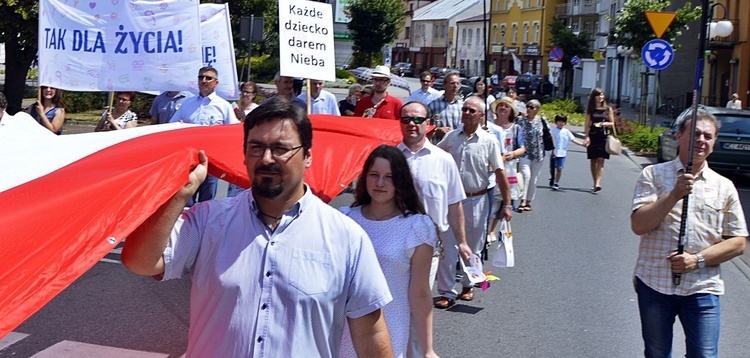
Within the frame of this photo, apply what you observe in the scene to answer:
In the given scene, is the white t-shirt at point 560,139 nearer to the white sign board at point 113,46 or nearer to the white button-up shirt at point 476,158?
the white button-up shirt at point 476,158

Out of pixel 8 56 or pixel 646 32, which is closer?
pixel 8 56

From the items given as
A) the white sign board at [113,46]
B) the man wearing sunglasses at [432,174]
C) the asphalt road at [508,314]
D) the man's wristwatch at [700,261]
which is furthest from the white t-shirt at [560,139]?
the man's wristwatch at [700,261]

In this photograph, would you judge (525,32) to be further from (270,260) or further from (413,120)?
(270,260)

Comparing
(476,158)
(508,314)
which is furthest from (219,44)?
(508,314)

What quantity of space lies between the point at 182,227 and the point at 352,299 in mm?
597

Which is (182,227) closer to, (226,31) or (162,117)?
(162,117)

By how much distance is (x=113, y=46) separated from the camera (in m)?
8.53

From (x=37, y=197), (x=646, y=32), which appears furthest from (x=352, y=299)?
(x=646, y=32)

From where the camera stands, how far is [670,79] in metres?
51.2

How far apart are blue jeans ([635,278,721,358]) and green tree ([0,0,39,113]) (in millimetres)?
21676

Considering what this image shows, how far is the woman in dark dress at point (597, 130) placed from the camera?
54.8 ft

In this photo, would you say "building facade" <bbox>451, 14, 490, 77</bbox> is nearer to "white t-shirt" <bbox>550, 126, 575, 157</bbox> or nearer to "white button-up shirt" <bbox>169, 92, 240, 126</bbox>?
"white t-shirt" <bbox>550, 126, 575, 157</bbox>

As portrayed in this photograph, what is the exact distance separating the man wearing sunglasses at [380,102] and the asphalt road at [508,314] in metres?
2.00

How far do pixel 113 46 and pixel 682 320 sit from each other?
543 cm
